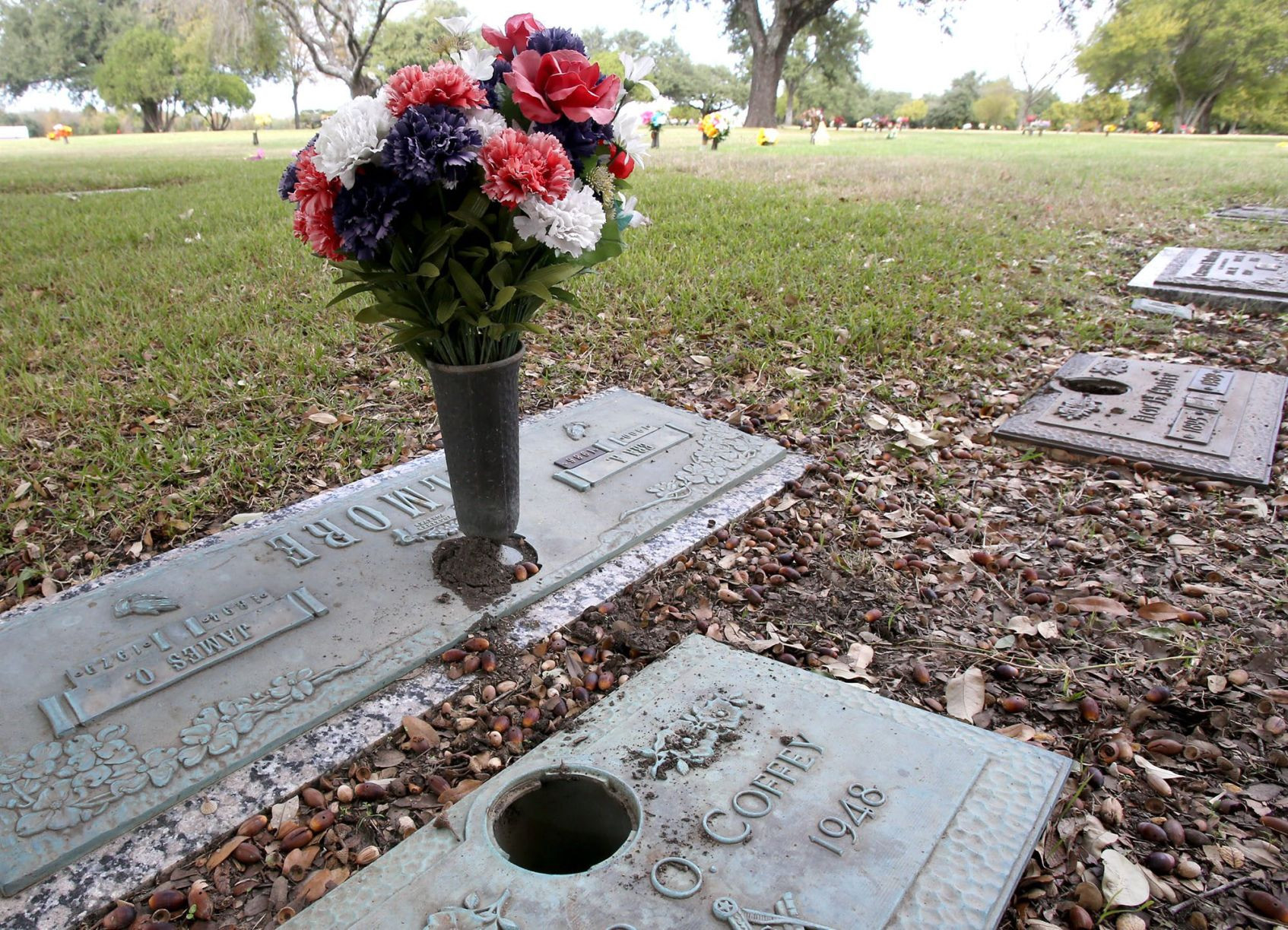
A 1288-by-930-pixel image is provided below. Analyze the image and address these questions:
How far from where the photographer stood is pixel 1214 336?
4594mm

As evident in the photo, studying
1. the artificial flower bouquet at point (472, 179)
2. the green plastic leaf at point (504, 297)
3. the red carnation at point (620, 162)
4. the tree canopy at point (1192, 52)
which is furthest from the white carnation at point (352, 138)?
the tree canopy at point (1192, 52)

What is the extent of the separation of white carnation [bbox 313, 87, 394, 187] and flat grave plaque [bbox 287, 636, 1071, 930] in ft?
4.34

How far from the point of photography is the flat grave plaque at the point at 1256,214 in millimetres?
7676

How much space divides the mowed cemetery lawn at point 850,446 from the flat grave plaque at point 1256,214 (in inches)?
38.7

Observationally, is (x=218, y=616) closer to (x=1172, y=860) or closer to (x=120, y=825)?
(x=120, y=825)

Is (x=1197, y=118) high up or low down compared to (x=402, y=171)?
up

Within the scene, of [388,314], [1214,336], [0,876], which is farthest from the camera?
[1214,336]

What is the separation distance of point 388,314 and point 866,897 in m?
1.63

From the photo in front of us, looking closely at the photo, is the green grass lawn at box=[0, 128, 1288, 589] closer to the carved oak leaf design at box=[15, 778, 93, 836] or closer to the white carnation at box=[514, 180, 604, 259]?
the carved oak leaf design at box=[15, 778, 93, 836]

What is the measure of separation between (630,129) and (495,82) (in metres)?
0.34

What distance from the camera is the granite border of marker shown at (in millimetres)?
1512

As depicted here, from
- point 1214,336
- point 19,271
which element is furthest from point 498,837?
point 19,271

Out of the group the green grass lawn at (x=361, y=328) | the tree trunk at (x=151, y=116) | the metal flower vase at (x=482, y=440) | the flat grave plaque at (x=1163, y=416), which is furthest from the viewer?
the tree trunk at (x=151, y=116)

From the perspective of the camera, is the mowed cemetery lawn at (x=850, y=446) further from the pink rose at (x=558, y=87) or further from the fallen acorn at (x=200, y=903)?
the pink rose at (x=558, y=87)
